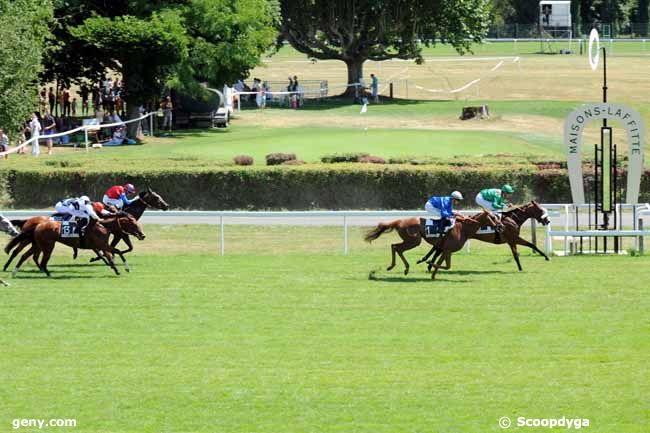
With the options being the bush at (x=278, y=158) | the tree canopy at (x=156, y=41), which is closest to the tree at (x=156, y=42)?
the tree canopy at (x=156, y=41)

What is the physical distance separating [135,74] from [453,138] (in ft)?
30.8

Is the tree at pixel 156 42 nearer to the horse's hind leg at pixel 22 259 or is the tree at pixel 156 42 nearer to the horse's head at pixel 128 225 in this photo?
the horse's head at pixel 128 225

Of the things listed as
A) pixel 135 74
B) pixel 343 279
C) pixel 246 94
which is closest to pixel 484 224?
pixel 343 279

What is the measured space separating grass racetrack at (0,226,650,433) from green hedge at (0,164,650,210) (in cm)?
657

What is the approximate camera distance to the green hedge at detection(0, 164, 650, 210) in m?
27.0

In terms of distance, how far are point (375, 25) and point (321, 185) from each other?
23462 millimetres

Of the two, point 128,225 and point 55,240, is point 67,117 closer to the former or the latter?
point 128,225

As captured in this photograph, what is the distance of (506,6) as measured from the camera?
9219 centimetres

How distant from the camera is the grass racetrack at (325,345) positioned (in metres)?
10.7

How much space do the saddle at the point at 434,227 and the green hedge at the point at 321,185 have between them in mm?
8464

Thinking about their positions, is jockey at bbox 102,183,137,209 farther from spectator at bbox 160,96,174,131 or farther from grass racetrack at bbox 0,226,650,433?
spectator at bbox 160,96,174,131

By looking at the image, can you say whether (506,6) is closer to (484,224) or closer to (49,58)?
(49,58)

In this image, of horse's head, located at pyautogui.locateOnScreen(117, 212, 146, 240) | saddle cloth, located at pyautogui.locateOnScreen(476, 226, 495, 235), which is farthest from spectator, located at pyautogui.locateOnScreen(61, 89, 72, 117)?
saddle cloth, located at pyautogui.locateOnScreen(476, 226, 495, 235)

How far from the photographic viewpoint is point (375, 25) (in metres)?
49.6
